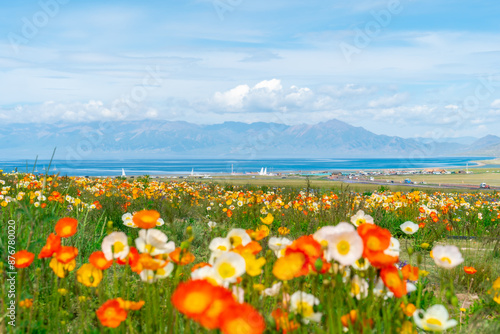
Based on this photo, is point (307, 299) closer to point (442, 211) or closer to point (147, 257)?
point (147, 257)

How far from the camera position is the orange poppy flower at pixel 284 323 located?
5.25 feet

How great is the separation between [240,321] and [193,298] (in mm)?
162

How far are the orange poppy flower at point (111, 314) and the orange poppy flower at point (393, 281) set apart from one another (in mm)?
1039

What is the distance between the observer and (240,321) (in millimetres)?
1139

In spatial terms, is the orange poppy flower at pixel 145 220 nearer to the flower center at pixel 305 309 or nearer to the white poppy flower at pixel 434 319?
the flower center at pixel 305 309

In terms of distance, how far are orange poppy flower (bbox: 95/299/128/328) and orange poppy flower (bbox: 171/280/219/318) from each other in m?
0.62

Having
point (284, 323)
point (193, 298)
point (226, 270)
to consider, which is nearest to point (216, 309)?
point (193, 298)

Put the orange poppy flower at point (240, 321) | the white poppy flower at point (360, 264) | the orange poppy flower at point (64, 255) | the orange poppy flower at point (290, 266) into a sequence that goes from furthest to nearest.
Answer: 1. the orange poppy flower at point (64, 255)
2. the white poppy flower at point (360, 264)
3. the orange poppy flower at point (290, 266)
4. the orange poppy flower at point (240, 321)

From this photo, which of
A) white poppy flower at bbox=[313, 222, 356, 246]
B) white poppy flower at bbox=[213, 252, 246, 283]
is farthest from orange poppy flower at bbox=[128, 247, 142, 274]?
white poppy flower at bbox=[313, 222, 356, 246]

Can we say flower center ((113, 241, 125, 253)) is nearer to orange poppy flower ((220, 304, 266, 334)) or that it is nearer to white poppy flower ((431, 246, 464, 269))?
orange poppy flower ((220, 304, 266, 334))

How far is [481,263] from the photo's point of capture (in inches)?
192

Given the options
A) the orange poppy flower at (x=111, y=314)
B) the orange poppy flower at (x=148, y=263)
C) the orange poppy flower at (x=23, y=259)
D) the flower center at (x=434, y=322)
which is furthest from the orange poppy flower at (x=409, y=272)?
the orange poppy flower at (x=23, y=259)

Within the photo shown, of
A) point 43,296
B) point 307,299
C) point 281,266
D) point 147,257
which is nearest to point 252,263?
point 281,266

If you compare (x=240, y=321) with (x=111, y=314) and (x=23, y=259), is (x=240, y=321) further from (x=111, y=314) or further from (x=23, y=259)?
(x=23, y=259)
